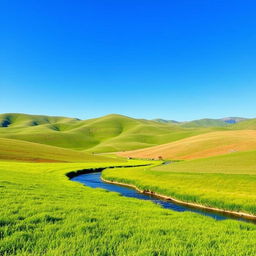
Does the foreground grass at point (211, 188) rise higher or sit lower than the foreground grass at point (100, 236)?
lower

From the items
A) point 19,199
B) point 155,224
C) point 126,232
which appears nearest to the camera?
point 126,232

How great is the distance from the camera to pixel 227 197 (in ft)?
79.8

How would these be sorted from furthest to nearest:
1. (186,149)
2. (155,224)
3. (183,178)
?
(186,149) → (183,178) → (155,224)

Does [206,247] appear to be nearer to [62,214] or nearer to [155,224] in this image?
[155,224]

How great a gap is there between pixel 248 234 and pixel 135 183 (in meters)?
25.9

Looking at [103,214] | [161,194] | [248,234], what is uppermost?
[103,214]

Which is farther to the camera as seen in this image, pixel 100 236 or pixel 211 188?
pixel 211 188

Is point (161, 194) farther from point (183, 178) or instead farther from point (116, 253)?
point (116, 253)

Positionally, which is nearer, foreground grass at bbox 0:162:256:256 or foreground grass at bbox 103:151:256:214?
foreground grass at bbox 0:162:256:256

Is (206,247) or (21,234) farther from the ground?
(21,234)

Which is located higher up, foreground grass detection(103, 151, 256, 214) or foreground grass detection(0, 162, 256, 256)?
foreground grass detection(0, 162, 256, 256)

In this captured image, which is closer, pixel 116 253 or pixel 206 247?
pixel 116 253

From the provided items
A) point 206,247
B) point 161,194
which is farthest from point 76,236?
point 161,194

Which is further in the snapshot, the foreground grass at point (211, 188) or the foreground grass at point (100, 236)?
the foreground grass at point (211, 188)
